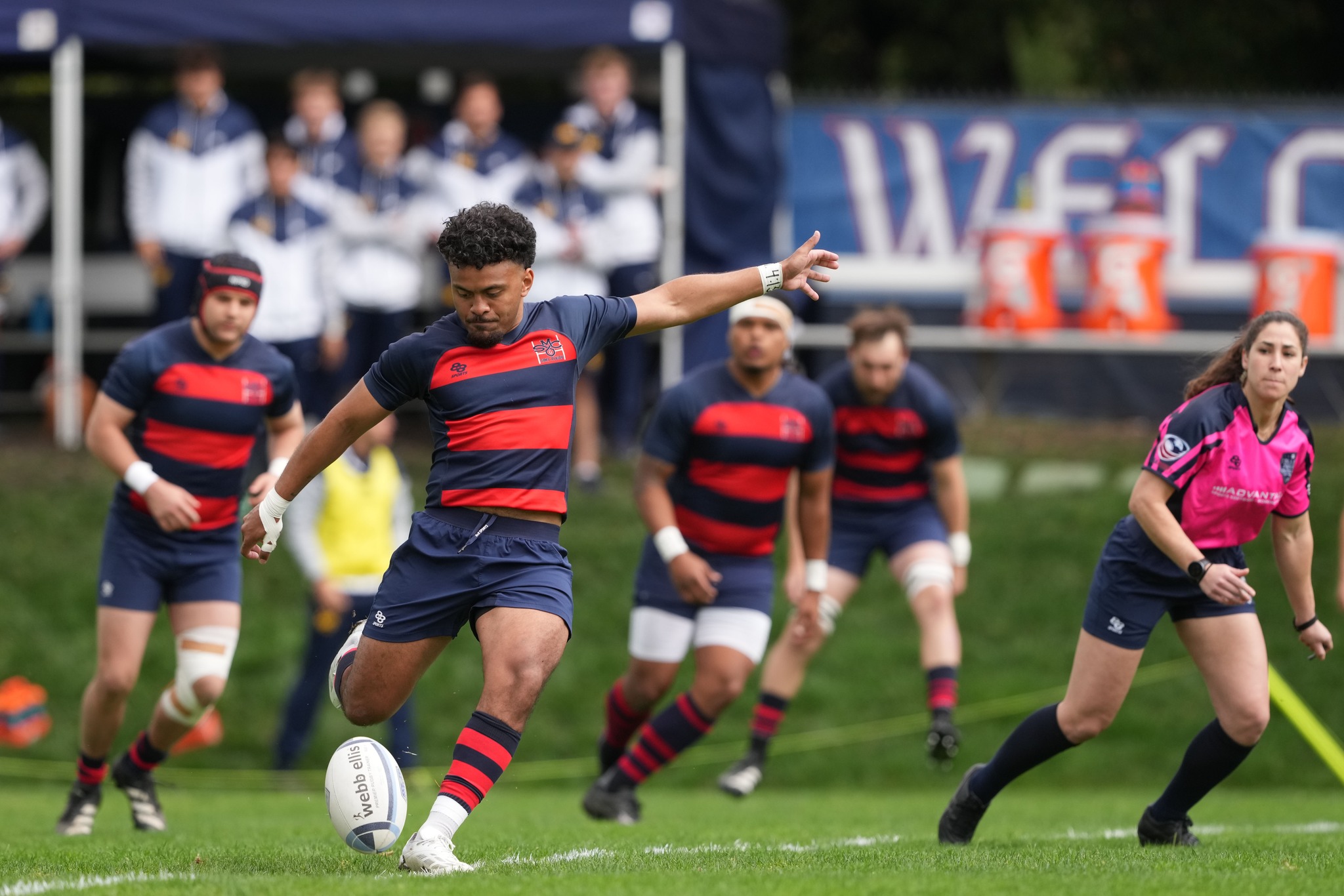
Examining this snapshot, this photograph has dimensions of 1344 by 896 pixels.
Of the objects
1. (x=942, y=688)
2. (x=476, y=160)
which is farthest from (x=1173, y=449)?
(x=476, y=160)

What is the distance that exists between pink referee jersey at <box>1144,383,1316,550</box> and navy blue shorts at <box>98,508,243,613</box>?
426cm

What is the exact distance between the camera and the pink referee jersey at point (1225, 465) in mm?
6727

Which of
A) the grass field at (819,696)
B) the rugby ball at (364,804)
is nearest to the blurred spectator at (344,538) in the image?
the grass field at (819,696)

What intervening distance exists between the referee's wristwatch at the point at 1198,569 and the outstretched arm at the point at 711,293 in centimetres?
169

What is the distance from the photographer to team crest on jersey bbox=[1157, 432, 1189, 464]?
6.71 metres

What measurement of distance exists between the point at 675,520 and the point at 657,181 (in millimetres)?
5866

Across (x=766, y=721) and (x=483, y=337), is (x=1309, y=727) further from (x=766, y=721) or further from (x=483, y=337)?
(x=483, y=337)

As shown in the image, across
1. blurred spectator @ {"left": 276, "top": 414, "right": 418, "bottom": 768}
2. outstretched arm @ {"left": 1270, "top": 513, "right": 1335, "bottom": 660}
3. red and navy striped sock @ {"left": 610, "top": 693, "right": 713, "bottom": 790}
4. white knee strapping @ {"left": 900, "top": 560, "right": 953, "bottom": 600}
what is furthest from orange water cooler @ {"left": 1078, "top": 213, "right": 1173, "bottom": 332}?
outstretched arm @ {"left": 1270, "top": 513, "right": 1335, "bottom": 660}

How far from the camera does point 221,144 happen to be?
14031 millimetres

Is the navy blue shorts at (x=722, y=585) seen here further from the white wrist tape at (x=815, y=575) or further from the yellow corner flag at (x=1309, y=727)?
the yellow corner flag at (x=1309, y=727)

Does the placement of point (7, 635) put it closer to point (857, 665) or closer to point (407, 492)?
point (407, 492)

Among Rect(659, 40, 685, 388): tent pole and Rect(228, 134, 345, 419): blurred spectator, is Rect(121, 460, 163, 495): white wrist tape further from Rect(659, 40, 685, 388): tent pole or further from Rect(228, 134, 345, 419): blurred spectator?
Rect(659, 40, 685, 388): tent pole

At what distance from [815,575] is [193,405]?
3.14 m

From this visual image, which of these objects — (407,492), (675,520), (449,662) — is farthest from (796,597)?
(449,662)
